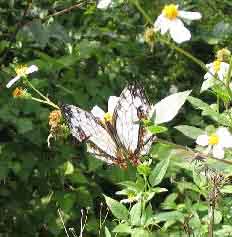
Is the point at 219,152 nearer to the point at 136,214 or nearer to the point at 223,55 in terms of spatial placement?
the point at 136,214

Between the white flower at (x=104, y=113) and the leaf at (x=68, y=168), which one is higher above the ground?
the white flower at (x=104, y=113)

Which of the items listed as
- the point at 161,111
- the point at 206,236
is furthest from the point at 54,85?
the point at 161,111

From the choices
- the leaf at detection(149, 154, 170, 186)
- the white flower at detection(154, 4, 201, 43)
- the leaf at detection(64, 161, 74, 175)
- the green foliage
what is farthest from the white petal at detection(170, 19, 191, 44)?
the leaf at detection(64, 161, 74, 175)

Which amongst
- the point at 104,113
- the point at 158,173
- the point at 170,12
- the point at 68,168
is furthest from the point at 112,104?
the point at 68,168

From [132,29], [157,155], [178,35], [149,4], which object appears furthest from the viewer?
[132,29]

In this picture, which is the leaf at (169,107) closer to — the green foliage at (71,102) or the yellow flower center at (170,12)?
the yellow flower center at (170,12)

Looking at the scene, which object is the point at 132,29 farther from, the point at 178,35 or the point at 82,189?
the point at 178,35

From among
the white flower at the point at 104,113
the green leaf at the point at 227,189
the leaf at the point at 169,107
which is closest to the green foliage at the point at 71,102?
the green leaf at the point at 227,189

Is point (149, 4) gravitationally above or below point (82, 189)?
above
